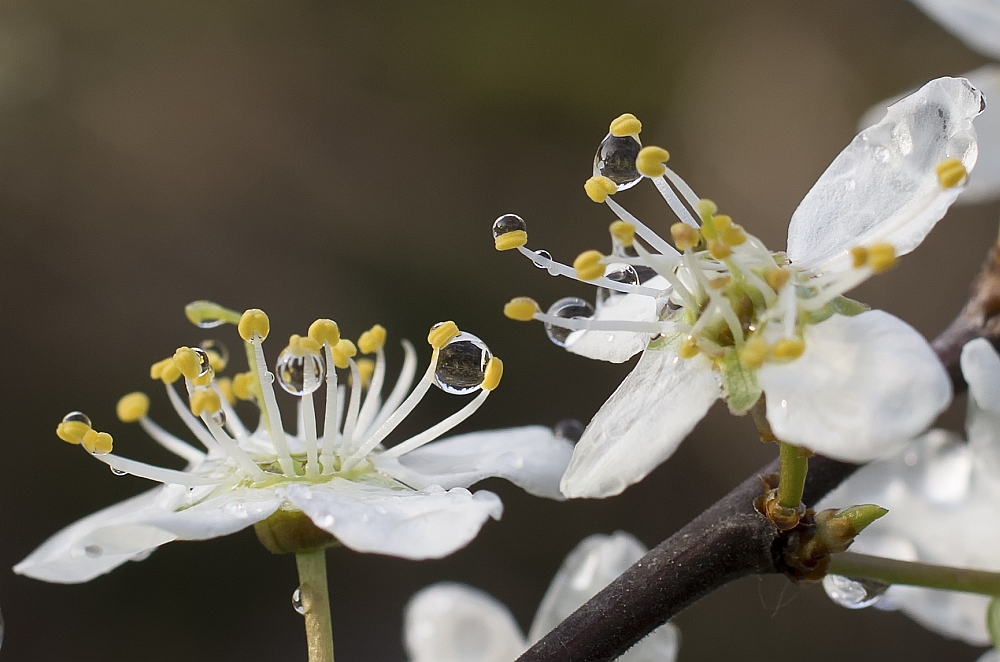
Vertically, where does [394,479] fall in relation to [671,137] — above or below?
below

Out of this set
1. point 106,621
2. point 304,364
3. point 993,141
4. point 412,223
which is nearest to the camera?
point 304,364

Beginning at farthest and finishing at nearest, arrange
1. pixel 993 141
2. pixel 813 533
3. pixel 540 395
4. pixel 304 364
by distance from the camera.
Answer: pixel 540 395 → pixel 993 141 → pixel 304 364 → pixel 813 533

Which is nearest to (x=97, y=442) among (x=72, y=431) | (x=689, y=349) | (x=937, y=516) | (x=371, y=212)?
(x=72, y=431)

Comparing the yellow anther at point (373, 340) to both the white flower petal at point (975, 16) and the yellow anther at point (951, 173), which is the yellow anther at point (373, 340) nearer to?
the yellow anther at point (951, 173)

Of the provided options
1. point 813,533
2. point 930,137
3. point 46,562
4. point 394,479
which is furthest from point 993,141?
point 46,562

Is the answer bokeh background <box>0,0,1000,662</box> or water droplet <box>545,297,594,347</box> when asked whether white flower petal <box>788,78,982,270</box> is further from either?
bokeh background <box>0,0,1000,662</box>

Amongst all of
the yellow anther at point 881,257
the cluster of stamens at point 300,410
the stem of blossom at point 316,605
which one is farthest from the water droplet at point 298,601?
the yellow anther at point 881,257

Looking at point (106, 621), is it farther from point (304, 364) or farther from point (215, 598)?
point (304, 364)

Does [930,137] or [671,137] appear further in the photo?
[671,137]

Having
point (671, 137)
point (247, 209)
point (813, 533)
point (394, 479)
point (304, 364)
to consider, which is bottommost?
point (813, 533)
